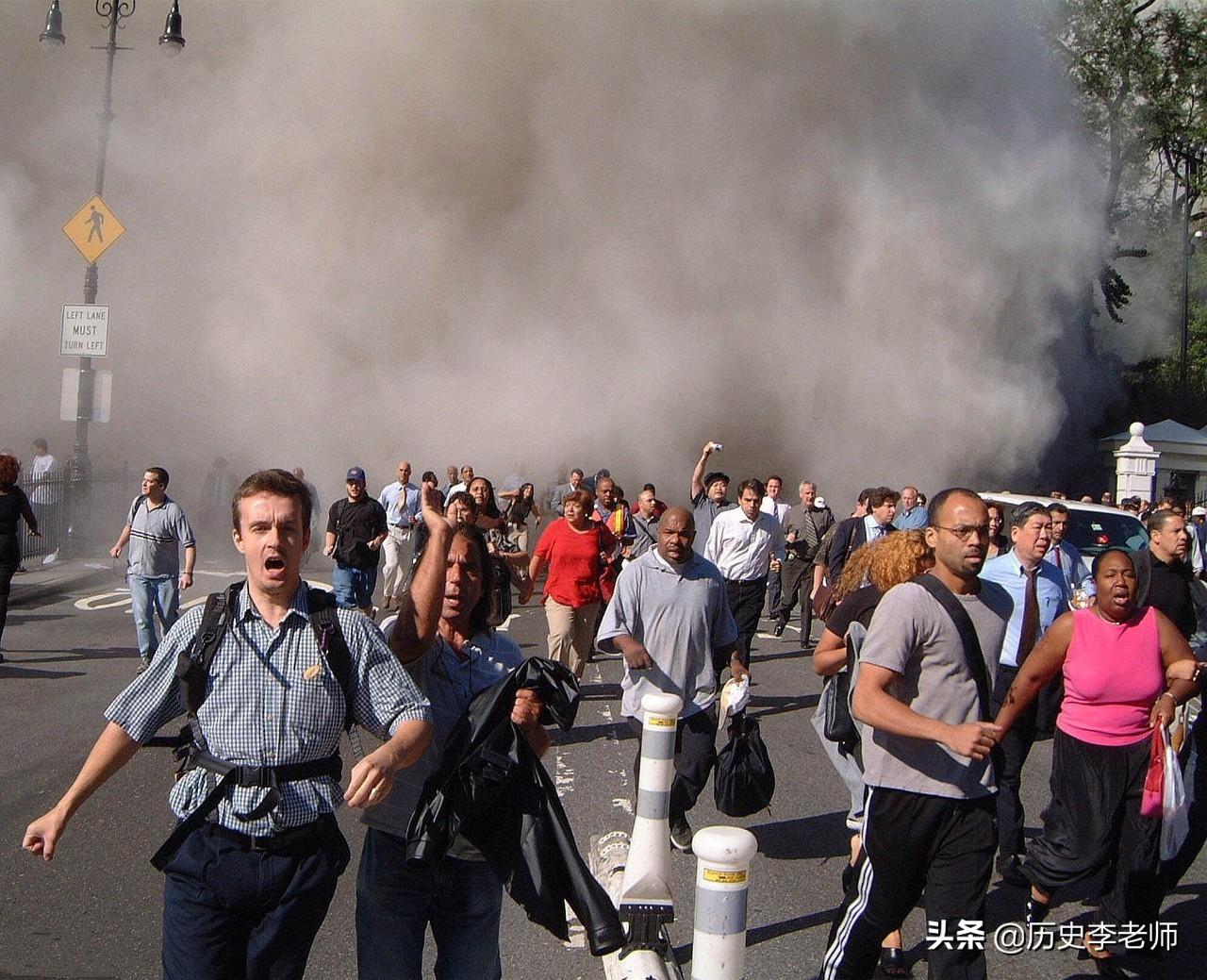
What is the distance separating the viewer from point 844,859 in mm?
5477

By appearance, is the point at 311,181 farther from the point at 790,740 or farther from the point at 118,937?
the point at 118,937

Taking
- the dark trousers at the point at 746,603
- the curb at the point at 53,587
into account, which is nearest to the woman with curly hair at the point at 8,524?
the curb at the point at 53,587

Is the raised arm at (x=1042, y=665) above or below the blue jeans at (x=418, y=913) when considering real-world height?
above

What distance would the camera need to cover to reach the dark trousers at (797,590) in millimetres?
12445

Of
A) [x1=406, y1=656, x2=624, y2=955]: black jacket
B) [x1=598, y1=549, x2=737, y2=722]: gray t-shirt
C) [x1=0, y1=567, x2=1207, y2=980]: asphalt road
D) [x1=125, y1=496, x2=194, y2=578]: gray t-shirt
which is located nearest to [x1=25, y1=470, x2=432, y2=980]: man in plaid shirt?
[x1=406, y1=656, x2=624, y2=955]: black jacket

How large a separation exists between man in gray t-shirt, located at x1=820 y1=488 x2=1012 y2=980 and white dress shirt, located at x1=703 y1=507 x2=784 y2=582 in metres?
5.31

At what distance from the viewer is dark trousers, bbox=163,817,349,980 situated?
100 inches

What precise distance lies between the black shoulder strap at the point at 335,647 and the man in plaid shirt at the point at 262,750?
12mm

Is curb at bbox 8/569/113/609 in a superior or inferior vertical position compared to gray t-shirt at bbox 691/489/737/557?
inferior

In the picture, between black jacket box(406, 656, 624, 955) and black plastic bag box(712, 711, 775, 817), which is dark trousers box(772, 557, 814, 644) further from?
black jacket box(406, 656, 624, 955)

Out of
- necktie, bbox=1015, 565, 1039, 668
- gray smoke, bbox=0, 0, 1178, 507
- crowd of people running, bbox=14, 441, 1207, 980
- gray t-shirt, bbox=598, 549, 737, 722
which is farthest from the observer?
gray smoke, bbox=0, 0, 1178, 507

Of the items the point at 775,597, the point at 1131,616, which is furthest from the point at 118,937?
the point at 775,597

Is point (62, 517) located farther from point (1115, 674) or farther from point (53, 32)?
point (1115, 674)

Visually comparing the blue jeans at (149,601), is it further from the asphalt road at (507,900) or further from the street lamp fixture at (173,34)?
the street lamp fixture at (173,34)
